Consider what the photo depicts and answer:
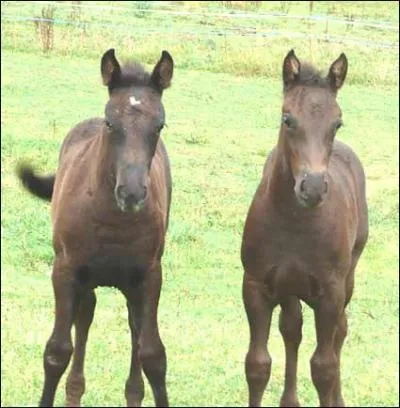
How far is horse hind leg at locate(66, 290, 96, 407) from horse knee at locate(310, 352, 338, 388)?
1435mm

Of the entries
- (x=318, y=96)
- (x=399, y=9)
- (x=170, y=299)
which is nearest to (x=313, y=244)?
(x=318, y=96)

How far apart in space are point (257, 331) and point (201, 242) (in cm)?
311

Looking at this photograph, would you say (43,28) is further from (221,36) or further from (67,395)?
(67,395)

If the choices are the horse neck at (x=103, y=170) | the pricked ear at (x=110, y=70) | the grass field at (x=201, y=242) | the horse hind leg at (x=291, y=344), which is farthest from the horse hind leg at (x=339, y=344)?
the pricked ear at (x=110, y=70)

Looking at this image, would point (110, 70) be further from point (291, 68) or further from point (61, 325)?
point (61, 325)

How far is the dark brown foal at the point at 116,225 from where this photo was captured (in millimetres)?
5621

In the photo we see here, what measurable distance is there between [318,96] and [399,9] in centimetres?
1022

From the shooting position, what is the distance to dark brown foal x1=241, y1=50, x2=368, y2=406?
566cm

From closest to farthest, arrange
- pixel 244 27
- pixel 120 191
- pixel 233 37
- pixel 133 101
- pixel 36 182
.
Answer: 1. pixel 120 191
2. pixel 133 101
3. pixel 36 182
4. pixel 244 27
5. pixel 233 37

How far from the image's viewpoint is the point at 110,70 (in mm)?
5805

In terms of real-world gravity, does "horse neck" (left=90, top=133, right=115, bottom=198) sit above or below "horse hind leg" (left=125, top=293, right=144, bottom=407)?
above

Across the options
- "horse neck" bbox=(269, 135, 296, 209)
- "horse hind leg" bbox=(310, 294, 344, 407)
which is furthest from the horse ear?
"horse hind leg" bbox=(310, 294, 344, 407)

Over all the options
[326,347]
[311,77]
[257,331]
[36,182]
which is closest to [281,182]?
[311,77]

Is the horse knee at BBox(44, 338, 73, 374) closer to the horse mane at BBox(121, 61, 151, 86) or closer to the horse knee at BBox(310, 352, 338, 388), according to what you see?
the horse knee at BBox(310, 352, 338, 388)
